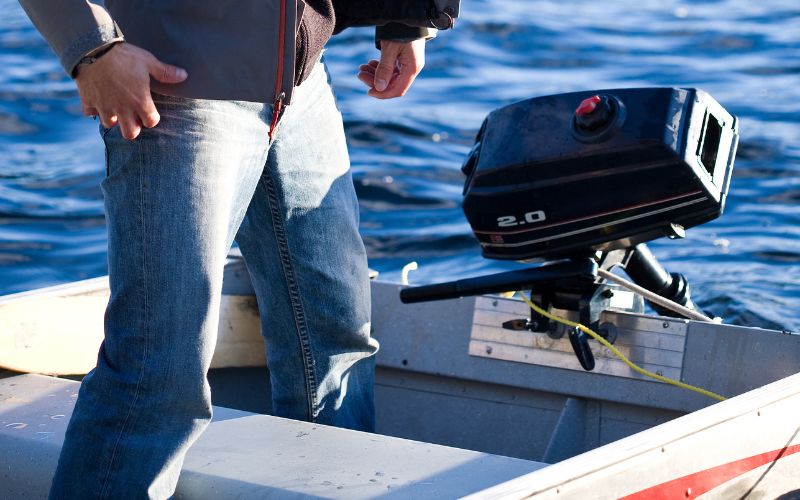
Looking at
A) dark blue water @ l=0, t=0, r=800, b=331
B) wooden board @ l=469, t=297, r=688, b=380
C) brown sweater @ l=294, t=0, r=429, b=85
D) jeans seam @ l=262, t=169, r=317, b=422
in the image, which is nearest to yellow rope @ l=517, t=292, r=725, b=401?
wooden board @ l=469, t=297, r=688, b=380

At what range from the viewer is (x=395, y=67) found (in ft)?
7.58

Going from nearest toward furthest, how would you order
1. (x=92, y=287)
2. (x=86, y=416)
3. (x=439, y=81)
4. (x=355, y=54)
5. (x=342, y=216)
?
(x=86, y=416), (x=342, y=216), (x=92, y=287), (x=439, y=81), (x=355, y=54)

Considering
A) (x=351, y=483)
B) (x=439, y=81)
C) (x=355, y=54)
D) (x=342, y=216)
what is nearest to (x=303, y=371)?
(x=342, y=216)

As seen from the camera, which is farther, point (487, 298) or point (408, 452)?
point (487, 298)

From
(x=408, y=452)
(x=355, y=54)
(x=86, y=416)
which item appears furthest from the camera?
(x=355, y=54)

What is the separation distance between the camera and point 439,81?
388 inches

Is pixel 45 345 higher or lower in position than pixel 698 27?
lower

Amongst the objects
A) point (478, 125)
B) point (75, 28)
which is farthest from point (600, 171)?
point (478, 125)

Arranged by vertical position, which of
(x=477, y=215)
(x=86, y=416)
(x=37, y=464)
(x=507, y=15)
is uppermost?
(x=507, y=15)

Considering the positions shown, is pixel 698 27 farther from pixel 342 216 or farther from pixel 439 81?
pixel 342 216

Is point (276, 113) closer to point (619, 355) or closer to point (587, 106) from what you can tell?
point (587, 106)

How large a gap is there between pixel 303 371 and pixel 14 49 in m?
9.80

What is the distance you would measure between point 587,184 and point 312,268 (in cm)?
69

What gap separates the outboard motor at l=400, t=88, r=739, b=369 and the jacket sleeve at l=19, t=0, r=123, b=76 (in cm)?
119
